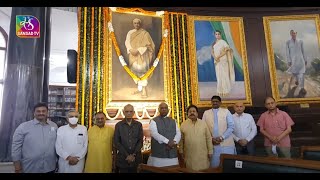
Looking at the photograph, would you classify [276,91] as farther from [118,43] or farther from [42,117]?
[42,117]

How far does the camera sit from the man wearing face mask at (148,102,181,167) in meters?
3.16

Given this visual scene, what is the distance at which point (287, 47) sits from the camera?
5992 millimetres

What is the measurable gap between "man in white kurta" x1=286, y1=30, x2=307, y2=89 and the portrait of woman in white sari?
131 cm

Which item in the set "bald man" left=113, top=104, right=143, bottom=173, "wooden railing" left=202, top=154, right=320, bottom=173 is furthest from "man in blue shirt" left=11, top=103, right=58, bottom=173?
"wooden railing" left=202, top=154, right=320, bottom=173

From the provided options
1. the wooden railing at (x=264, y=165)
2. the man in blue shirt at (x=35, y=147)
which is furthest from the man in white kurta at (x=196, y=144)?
the man in blue shirt at (x=35, y=147)

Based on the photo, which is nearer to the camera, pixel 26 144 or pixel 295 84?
pixel 26 144

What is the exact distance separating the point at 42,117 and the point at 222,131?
7.64ft

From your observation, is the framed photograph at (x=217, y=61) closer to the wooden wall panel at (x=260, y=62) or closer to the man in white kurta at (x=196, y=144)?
the wooden wall panel at (x=260, y=62)

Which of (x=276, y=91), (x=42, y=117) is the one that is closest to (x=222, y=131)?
(x=42, y=117)

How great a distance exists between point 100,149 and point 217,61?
11.8 ft

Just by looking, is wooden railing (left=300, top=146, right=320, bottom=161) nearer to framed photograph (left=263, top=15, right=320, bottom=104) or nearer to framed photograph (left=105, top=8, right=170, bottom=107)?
framed photograph (left=105, top=8, right=170, bottom=107)

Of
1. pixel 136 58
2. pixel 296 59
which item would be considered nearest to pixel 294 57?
pixel 296 59

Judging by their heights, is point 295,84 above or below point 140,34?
below

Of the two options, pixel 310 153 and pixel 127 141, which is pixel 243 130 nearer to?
pixel 310 153
